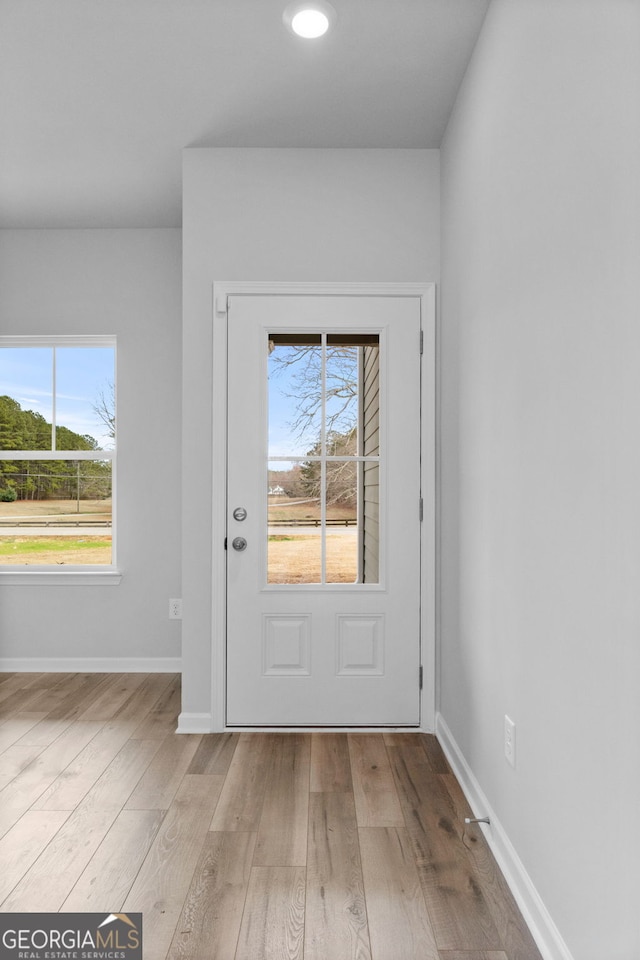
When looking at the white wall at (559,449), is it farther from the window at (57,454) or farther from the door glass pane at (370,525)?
the window at (57,454)

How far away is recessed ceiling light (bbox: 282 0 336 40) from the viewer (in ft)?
6.92

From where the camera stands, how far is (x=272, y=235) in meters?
3.00

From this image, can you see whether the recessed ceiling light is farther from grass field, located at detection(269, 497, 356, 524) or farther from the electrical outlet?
the electrical outlet

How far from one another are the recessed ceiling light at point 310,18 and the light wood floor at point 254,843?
8.58 ft

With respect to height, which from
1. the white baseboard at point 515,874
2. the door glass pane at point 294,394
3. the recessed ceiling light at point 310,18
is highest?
the recessed ceiling light at point 310,18

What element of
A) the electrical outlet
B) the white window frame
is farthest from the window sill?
the electrical outlet

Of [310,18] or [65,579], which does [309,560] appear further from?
[310,18]

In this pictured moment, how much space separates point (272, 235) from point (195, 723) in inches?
87.8

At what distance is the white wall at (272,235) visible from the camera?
3.00 meters

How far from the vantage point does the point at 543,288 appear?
164 centimetres

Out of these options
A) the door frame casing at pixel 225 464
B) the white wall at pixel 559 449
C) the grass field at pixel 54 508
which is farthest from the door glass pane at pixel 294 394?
the grass field at pixel 54 508

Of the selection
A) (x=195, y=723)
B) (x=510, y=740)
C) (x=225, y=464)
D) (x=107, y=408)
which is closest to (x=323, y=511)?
(x=225, y=464)

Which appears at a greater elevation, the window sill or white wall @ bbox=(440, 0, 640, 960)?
white wall @ bbox=(440, 0, 640, 960)

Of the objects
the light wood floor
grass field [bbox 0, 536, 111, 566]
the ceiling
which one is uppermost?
the ceiling
